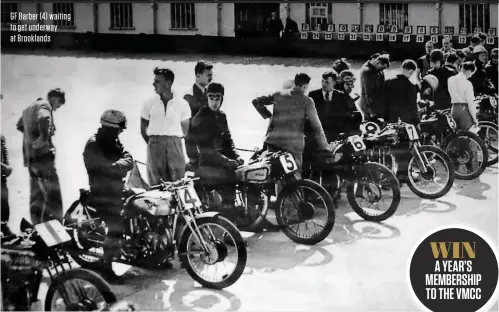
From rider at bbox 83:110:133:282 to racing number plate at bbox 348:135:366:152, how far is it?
116 cm

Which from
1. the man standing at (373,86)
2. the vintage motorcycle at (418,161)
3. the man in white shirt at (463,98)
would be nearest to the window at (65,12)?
the man standing at (373,86)

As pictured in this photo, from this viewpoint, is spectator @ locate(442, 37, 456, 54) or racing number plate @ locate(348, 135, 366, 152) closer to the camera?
racing number plate @ locate(348, 135, 366, 152)

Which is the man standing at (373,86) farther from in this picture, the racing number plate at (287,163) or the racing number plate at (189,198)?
the racing number plate at (189,198)

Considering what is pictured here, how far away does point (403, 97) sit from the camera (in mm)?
3826

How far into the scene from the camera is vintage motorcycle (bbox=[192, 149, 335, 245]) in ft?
11.1

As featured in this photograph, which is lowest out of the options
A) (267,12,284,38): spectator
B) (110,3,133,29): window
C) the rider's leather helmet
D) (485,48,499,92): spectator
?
the rider's leather helmet

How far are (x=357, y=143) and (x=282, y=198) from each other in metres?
0.52

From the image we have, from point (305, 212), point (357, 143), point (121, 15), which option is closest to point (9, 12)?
point (121, 15)

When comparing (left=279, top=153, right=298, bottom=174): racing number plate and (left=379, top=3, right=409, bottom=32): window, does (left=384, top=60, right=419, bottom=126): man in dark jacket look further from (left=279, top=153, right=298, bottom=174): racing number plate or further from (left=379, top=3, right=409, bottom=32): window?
(left=279, top=153, right=298, bottom=174): racing number plate

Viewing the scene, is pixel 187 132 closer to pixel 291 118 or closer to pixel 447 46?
pixel 291 118

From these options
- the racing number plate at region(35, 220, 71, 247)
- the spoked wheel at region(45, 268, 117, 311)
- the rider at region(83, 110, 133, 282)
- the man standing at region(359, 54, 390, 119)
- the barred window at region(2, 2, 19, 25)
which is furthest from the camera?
the man standing at region(359, 54, 390, 119)

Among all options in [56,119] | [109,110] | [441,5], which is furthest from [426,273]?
[56,119]

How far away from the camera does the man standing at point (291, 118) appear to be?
3.53m

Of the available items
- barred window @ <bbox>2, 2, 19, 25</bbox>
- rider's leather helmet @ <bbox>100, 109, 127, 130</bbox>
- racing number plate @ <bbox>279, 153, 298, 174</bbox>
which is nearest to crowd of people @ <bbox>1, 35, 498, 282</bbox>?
rider's leather helmet @ <bbox>100, 109, 127, 130</bbox>
